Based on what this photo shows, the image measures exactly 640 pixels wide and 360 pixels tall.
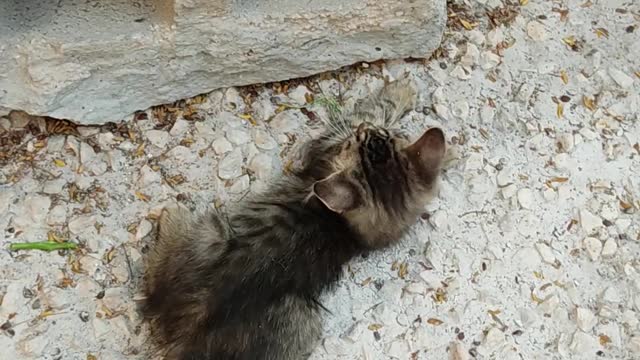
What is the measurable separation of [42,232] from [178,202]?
363 millimetres

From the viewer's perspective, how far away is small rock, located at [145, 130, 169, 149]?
245 centimetres

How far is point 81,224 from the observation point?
233cm

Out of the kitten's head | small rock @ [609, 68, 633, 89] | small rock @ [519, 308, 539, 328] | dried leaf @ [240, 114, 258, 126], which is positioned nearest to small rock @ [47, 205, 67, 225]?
dried leaf @ [240, 114, 258, 126]

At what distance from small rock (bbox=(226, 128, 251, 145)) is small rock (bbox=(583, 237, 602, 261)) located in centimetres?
100

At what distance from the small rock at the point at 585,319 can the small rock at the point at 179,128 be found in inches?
47.2

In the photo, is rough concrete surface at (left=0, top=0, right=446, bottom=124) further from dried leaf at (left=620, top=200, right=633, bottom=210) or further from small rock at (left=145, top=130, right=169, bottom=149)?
dried leaf at (left=620, top=200, right=633, bottom=210)

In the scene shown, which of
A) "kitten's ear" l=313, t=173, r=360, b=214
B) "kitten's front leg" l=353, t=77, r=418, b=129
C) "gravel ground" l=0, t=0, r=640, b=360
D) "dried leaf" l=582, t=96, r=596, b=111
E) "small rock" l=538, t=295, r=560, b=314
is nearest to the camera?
"kitten's ear" l=313, t=173, r=360, b=214

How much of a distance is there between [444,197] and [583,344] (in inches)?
21.6

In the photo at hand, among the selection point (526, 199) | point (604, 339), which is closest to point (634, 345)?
point (604, 339)

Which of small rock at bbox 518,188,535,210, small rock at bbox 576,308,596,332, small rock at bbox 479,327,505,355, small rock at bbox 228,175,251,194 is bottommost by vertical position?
small rock at bbox 576,308,596,332

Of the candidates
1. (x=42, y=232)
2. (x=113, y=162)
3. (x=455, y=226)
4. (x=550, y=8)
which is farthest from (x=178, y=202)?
(x=550, y=8)

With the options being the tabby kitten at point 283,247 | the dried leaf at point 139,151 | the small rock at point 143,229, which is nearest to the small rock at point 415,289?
the tabby kitten at point 283,247

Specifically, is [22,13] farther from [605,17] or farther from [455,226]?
[605,17]

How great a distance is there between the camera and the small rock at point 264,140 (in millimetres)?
2482
